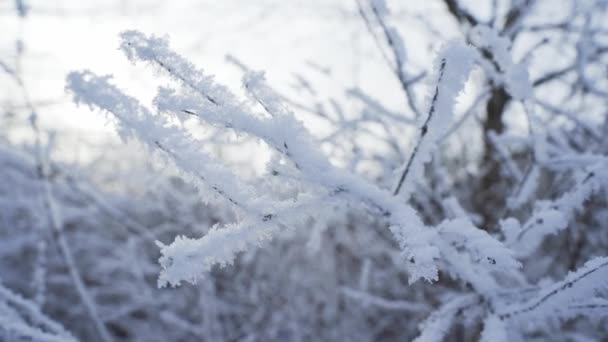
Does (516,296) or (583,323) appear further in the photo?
(583,323)

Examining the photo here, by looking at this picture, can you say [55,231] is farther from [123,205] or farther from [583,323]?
[583,323]

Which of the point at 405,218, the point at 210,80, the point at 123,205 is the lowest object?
the point at 405,218

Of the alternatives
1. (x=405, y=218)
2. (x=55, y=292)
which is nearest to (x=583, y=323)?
(x=405, y=218)

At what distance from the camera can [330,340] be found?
10.4 ft

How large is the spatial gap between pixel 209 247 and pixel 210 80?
0.89 feet

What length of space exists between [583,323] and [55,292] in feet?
15.7

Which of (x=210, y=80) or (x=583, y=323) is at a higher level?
(x=583, y=323)

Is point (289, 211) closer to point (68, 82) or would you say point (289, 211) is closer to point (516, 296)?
point (68, 82)

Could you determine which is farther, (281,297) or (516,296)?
(281,297)

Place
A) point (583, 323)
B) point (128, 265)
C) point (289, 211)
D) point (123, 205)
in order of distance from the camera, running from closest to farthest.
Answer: point (289, 211) < point (583, 323) < point (128, 265) < point (123, 205)

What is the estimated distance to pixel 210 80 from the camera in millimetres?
747

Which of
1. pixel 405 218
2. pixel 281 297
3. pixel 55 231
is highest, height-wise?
pixel 281 297

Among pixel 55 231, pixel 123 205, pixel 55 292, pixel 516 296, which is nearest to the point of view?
pixel 516 296

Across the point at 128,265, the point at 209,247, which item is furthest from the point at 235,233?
the point at 128,265
